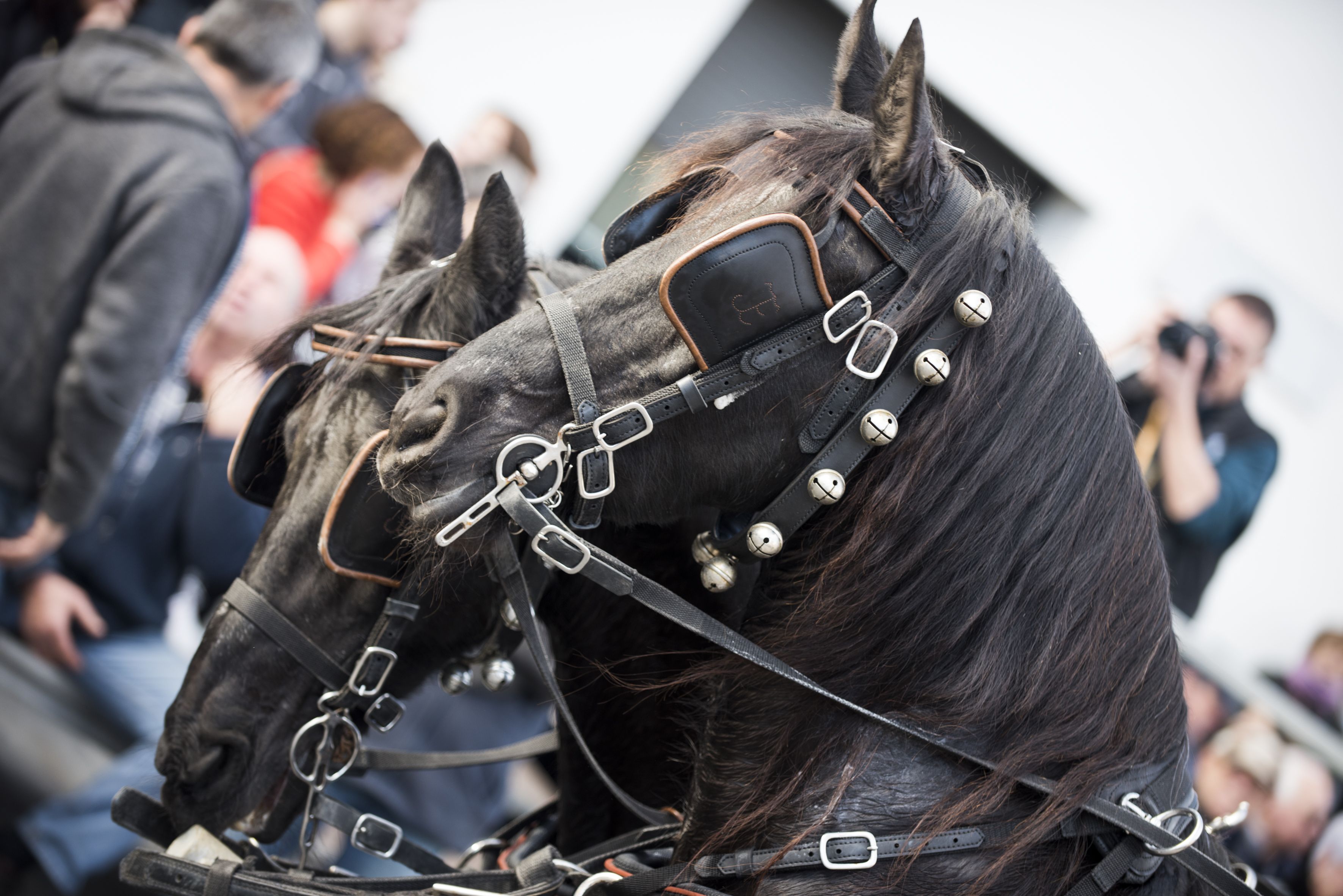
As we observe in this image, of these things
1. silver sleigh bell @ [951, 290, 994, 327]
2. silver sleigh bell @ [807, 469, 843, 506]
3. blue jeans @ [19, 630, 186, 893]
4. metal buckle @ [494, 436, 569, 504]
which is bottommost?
blue jeans @ [19, 630, 186, 893]

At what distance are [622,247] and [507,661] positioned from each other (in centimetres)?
73

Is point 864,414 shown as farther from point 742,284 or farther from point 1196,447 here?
point 1196,447

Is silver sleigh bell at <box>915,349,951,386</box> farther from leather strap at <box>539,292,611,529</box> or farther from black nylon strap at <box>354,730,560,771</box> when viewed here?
black nylon strap at <box>354,730,560,771</box>

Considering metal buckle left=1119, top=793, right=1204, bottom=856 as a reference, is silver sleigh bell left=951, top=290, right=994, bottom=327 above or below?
above

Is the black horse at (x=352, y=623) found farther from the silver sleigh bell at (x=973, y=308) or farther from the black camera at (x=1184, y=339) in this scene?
the black camera at (x=1184, y=339)

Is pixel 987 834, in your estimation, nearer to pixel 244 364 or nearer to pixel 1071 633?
pixel 1071 633

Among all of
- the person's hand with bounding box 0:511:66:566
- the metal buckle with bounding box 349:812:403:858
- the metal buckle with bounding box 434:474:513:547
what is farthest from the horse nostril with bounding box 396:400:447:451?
the person's hand with bounding box 0:511:66:566

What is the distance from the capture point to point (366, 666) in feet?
4.65

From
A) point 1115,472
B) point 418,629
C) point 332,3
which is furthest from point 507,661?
point 332,3

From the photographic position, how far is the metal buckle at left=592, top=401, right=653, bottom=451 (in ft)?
3.64

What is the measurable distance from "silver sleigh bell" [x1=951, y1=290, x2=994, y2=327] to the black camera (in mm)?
2432

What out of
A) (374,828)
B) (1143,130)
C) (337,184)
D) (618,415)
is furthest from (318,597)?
(1143,130)

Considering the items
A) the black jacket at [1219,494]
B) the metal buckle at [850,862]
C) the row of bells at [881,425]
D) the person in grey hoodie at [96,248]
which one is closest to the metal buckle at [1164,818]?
the metal buckle at [850,862]

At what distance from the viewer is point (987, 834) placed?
111cm
